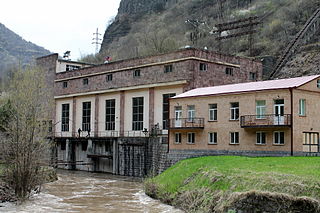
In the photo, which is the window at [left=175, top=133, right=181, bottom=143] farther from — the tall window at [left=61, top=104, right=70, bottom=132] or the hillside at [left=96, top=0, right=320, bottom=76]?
the hillside at [left=96, top=0, right=320, bottom=76]

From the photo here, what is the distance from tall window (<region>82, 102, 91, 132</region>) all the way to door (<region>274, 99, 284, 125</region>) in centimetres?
2883

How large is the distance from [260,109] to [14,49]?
138 metres

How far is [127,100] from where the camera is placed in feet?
166

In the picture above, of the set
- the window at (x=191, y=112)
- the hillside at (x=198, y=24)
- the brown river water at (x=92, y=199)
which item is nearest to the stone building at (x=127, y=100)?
the window at (x=191, y=112)

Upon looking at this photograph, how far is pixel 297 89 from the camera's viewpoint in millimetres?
30734

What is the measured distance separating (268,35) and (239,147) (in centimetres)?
5325

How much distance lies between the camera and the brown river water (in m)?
24.8

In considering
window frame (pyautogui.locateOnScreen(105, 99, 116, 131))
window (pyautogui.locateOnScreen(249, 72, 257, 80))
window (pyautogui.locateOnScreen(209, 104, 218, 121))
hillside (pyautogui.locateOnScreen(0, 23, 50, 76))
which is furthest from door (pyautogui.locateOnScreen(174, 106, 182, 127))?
hillside (pyautogui.locateOnScreen(0, 23, 50, 76))

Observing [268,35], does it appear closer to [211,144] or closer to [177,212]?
[211,144]

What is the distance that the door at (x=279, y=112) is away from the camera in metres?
30.8

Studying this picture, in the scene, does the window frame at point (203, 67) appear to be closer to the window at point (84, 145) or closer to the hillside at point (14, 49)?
the window at point (84, 145)

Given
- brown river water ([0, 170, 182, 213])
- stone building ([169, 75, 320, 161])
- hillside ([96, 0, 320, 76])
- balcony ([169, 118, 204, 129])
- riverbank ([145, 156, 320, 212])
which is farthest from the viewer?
hillside ([96, 0, 320, 76])

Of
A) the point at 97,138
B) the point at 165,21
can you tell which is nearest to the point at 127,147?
the point at 97,138

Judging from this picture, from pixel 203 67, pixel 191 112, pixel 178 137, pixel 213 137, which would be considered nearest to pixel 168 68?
pixel 203 67
